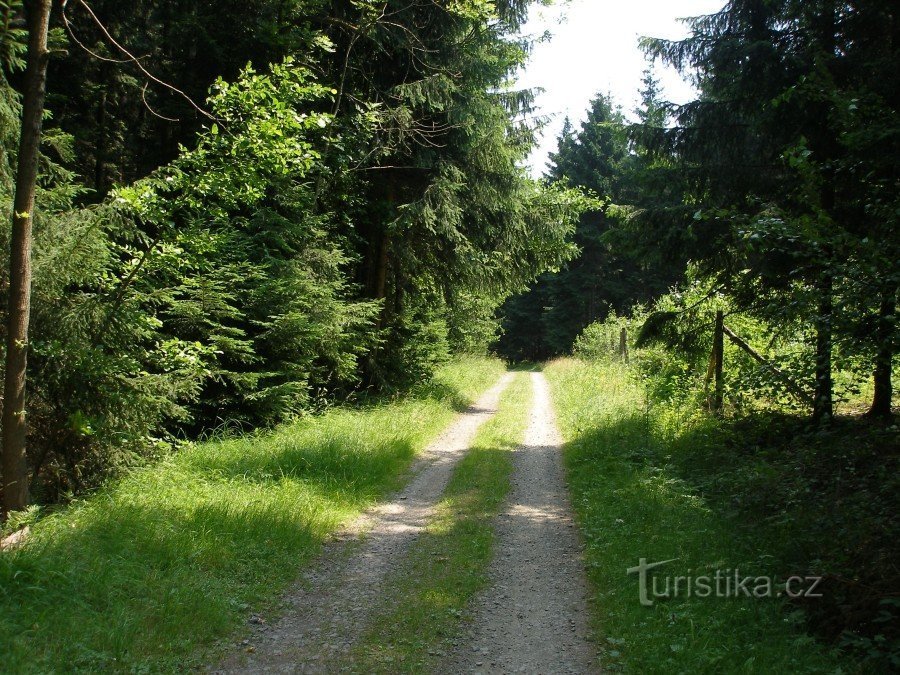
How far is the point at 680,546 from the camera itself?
5.96 m

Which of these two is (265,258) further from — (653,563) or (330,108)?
(653,563)

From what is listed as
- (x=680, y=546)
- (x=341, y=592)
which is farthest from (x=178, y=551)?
(x=680, y=546)

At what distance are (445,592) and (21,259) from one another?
17.0 feet

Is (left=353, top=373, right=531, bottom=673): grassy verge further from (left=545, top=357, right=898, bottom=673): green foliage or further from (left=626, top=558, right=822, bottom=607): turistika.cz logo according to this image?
(left=626, top=558, right=822, bottom=607): turistika.cz logo

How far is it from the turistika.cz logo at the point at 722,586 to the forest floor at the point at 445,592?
62 centimetres

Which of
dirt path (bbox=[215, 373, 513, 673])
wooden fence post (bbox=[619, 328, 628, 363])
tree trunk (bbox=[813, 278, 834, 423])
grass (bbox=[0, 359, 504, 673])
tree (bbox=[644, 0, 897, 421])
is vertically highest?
tree (bbox=[644, 0, 897, 421])

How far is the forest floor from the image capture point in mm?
4402

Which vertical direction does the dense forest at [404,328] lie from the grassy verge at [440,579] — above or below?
above

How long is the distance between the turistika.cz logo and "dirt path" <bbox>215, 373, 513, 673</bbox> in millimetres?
2501

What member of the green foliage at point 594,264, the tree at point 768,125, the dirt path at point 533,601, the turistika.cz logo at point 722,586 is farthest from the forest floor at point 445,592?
the green foliage at point 594,264

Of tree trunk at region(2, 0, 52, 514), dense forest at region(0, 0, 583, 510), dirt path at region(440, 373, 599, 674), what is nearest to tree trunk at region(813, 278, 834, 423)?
dirt path at region(440, 373, 599, 674)

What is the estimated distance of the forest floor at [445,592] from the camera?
440 centimetres

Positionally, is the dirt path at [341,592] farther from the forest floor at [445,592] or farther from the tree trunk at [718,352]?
the tree trunk at [718,352]

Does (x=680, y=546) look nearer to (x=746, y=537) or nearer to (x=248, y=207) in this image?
(x=746, y=537)
